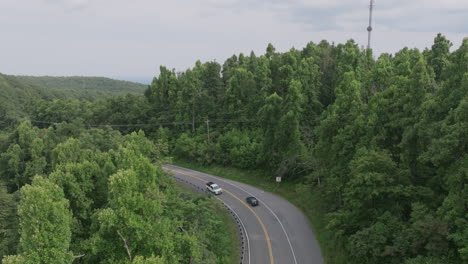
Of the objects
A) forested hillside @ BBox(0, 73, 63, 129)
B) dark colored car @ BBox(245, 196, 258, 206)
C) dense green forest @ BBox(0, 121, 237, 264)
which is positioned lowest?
dark colored car @ BBox(245, 196, 258, 206)

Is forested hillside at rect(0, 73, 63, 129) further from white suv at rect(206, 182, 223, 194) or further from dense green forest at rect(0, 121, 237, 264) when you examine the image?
dense green forest at rect(0, 121, 237, 264)

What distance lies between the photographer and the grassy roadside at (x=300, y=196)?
22719mm

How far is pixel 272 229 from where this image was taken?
2708cm

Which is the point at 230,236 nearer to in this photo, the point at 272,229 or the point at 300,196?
the point at 272,229

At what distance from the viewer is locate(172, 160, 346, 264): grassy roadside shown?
22719mm

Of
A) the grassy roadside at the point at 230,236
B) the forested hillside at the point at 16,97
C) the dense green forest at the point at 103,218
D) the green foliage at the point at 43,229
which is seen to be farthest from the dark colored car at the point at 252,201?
the forested hillside at the point at 16,97

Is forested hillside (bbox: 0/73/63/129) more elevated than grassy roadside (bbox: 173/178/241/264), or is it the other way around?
forested hillside (bbox: 0/73/63/129)

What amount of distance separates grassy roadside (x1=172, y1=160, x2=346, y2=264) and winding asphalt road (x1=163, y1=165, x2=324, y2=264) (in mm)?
582

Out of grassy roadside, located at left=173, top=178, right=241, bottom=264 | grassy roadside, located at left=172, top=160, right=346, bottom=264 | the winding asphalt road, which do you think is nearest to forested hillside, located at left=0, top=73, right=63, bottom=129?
grassy roadside, located at left=172, top=160, right=346, bottom=264

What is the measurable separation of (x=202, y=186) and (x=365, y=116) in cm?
2191

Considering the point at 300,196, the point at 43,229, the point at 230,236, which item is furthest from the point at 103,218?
the point at 300,196

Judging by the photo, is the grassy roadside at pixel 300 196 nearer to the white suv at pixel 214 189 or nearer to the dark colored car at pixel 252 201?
the dark colored car at pixel 252 201

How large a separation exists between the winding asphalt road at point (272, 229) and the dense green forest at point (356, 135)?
2582 millimetres

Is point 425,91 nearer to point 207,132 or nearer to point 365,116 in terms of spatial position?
point 365,116
